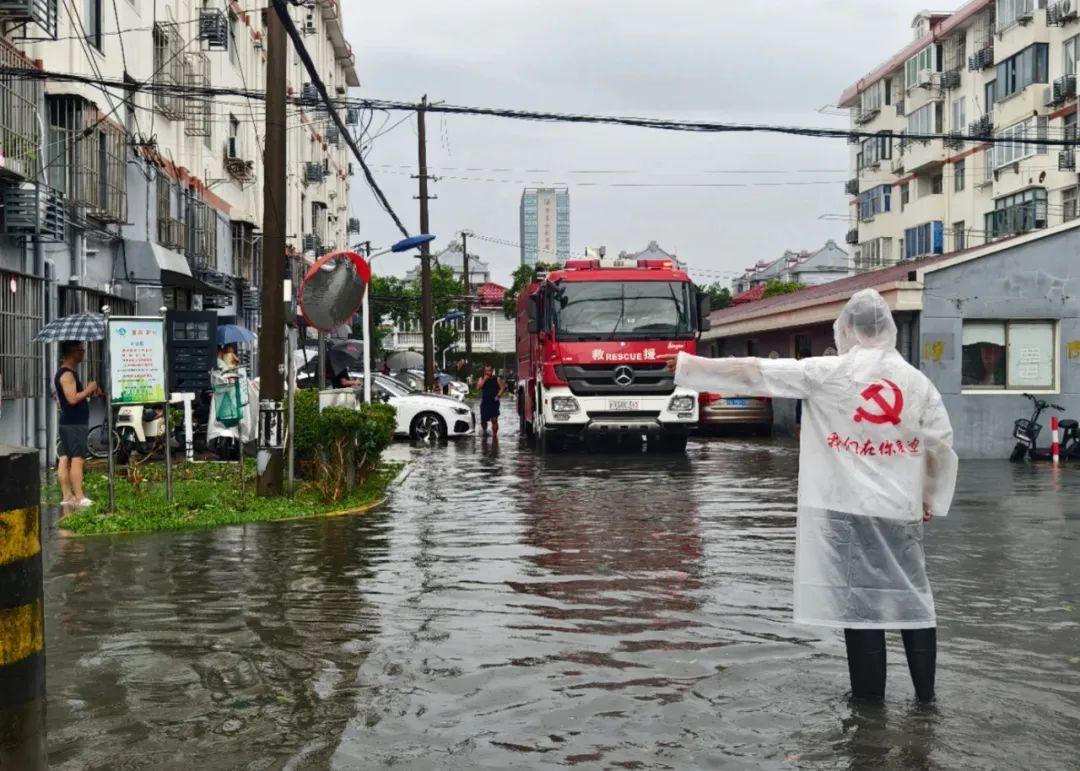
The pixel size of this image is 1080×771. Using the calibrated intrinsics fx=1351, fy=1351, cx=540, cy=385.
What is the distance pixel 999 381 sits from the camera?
2595cm

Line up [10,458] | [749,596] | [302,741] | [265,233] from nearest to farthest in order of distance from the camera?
[10,458], [302,741], [749,596], [265,233]

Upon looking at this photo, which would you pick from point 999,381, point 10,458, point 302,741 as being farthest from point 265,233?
point 999,381

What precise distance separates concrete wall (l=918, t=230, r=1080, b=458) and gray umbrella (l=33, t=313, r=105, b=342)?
49.4 feet

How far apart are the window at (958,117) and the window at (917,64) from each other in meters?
2.53

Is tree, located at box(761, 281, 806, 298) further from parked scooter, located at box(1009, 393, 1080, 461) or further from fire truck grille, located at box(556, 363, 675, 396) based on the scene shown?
fire truck grille, located at box(556, 363, 675, 396)

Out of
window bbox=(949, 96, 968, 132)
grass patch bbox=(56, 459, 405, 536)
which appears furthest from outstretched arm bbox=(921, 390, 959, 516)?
window bbox=(949, 96, 968, 132)

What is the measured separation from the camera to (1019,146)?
4969 cm

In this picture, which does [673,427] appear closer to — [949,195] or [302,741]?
[302,741]

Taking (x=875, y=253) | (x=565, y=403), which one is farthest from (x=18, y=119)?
(x=875, y=253)

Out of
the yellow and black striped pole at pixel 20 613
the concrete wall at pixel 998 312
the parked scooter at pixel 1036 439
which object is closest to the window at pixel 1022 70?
the concrete wall at pixel 998 312

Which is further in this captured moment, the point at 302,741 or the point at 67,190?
the point at 67,190

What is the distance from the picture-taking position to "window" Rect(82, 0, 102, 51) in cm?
2238

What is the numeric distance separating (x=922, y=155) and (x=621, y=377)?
41306mm

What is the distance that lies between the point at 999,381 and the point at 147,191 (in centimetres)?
1680
